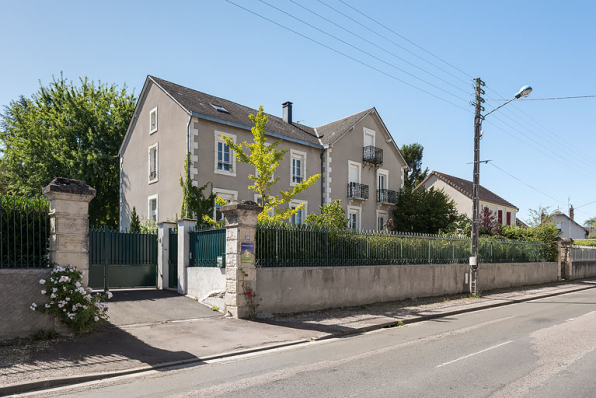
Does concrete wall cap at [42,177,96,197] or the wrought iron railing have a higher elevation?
concrete wall cap at [42,177,96,197]

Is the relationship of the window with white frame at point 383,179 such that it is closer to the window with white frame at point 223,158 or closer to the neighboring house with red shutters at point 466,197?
the neighboring house with red shutters at point 466,197

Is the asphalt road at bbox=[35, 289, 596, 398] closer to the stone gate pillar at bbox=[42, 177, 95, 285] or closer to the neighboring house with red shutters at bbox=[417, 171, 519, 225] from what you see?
the stone gate pillar at bbox=[42, 177, 95, 285]

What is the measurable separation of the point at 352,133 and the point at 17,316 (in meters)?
23.2

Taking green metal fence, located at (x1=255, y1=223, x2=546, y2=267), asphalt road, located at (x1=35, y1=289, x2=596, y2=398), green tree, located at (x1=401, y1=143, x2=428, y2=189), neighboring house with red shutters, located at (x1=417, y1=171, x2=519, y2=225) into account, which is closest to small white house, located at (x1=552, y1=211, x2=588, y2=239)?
neighboring house with red shutters, located at (x1=417, y1=171, x2=519, y2=225)

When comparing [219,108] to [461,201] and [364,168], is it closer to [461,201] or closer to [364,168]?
[364,168]

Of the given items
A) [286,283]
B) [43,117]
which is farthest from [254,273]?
[43,117]

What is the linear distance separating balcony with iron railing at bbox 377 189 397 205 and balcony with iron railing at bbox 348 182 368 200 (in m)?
1.52

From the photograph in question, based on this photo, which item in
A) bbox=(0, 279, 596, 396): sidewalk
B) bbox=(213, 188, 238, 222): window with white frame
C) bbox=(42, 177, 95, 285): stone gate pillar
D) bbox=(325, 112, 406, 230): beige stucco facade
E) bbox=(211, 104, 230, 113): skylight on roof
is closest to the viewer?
bbox=(0, 279, 596, 396): sidewalk

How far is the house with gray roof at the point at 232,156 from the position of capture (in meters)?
21.4

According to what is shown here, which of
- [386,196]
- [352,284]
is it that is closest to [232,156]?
[352,284]

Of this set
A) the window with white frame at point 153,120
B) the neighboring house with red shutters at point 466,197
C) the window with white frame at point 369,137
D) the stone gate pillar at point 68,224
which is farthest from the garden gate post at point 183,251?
the neighboring house with red shutters at point 466,197

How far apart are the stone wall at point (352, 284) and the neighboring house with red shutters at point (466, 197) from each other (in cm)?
2124

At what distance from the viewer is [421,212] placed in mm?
30219

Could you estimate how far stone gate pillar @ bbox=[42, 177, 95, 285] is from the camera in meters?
8.77
